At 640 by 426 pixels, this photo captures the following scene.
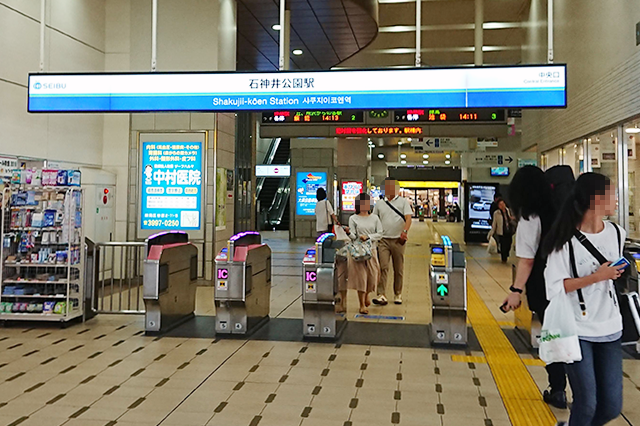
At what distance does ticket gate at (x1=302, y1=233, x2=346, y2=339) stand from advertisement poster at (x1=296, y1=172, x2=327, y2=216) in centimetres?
1229

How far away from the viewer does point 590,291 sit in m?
2.10

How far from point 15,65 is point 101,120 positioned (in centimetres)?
192

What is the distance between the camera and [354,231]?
614 centimetres

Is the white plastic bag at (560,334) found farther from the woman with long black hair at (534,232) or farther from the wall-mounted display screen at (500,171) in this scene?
the wall-mounted display screen at (500,171)

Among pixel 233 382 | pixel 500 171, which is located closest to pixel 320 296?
pixel 233 382

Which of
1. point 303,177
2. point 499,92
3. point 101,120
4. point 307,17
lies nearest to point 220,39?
point 307,17

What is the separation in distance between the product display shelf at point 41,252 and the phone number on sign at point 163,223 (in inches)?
93.8

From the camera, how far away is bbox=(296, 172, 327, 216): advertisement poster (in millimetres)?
17461

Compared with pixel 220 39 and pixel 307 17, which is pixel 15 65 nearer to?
pixel 220 39

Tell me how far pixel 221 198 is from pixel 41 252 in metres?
3.09

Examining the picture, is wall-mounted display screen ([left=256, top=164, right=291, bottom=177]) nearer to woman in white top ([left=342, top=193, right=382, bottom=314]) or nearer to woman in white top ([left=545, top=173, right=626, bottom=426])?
woman in white top ([left=342, top=193, right=382, bottom=314])

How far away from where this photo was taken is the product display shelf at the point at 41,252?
5.44 meters

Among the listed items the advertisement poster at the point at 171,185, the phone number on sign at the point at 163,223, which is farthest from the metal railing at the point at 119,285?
the advertisement poster at the point at 171,185

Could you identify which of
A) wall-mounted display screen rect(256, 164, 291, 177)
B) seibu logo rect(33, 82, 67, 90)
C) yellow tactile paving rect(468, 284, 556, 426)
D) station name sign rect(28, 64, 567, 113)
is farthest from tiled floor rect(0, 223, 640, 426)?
wall-mounted display screen rect(256, 164, 291, 177)
